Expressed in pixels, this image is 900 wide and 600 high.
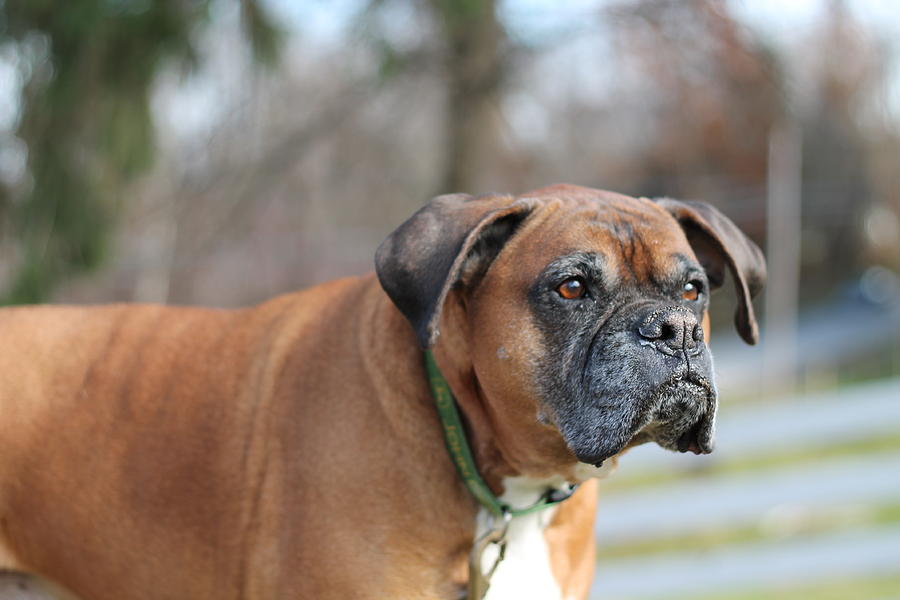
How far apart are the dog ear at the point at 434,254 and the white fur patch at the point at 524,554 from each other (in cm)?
57

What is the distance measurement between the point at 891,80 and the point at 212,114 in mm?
11210

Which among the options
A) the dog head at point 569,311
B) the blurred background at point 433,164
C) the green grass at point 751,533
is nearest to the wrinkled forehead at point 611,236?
the dog head at point 569,311

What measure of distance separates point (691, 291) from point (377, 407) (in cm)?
96

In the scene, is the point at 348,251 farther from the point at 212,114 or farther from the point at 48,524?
the point at 48,524

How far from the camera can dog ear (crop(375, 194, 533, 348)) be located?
2525 mm

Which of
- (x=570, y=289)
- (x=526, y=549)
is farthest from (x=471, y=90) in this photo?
(x=526, y=549)

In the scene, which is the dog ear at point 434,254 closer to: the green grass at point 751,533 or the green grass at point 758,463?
the green grass at point 751,533

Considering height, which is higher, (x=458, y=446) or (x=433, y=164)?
(x=458, y=446)

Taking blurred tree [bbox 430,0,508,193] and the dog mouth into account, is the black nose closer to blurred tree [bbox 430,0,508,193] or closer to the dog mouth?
the dog mouth

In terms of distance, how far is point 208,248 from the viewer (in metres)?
7.71

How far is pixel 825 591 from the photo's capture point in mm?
5832

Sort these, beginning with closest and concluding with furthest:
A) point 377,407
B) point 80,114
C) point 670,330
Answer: point 670,330
point 377,407
point 80,114

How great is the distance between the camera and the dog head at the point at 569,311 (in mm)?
2459

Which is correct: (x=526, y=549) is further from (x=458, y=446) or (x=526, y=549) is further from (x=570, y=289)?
(x=570, y=289)
